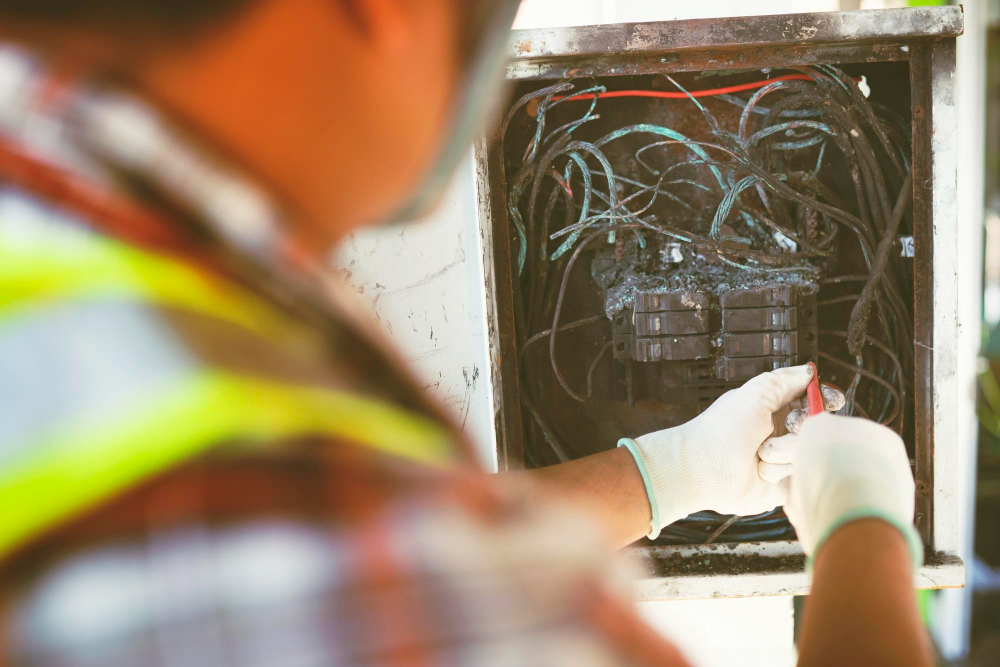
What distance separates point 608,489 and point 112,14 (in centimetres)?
95

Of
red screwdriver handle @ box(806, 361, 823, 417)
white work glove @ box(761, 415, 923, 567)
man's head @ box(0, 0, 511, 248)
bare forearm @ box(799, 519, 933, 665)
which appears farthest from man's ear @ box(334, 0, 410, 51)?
red screwdriver handle @ box(806, 361, 823, 417)

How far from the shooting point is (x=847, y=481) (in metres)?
0.70

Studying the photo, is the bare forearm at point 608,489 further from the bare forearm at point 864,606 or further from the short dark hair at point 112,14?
the short dark hair at point 112,14

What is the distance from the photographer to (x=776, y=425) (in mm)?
1103

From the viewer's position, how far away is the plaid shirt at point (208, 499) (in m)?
0.17

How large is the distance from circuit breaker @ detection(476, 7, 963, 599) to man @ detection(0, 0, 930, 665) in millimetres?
859

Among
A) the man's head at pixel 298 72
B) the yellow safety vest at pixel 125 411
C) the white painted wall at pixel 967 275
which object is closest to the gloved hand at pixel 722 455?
the white painted wall at pixel 967 275

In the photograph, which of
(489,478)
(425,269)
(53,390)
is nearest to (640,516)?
(425,269)

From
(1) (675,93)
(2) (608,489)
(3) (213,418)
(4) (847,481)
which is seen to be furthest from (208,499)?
(1) (675,93)

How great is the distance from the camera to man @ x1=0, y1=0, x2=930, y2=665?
173 millimetres

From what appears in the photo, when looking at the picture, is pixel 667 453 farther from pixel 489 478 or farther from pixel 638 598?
pixel 489 478

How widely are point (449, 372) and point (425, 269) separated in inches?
7.0

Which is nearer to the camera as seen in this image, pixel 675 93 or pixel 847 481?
pixel 847 481

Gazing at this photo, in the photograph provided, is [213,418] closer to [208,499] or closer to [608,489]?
[208,499]
